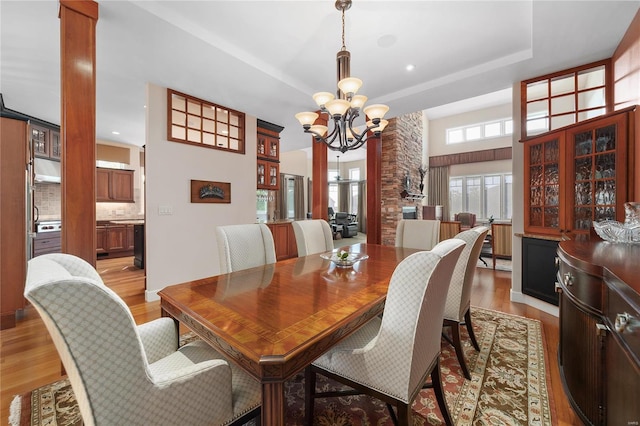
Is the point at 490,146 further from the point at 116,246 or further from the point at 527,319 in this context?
the point at 116,246

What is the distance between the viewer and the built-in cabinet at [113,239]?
552cm

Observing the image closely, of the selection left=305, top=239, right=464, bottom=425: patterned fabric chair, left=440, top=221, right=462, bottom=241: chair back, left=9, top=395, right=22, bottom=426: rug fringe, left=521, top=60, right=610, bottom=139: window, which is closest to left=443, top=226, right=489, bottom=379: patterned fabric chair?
left=305, top=239, right=464, bottom=425: patterned fabric chair

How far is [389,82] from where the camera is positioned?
3398mm

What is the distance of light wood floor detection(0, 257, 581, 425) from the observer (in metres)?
1.63

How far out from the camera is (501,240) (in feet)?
16.3

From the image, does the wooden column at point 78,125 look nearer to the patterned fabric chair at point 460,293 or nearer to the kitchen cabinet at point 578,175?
the patterned fabric chair at point 460,293

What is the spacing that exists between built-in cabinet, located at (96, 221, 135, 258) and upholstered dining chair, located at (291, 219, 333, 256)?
510 centimetres

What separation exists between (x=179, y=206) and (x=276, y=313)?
2963 mm

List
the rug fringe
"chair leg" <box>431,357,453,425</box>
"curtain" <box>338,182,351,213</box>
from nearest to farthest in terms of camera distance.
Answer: "chair leg" <box>431,357,453,425</box>
the rug fringe
"curtain" <box>338,182,351,213</box>

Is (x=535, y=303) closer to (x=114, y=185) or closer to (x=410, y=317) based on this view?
(x=410, y=317)

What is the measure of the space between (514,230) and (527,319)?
113cm

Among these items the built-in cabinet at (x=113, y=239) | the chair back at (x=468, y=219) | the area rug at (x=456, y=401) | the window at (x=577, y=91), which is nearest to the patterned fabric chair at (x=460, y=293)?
the area rug at (x=456, y=401)

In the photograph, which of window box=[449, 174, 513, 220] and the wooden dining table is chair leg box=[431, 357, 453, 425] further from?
window box=[449, 174, 513, 220]

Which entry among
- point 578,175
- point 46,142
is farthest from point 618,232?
point 46,142
